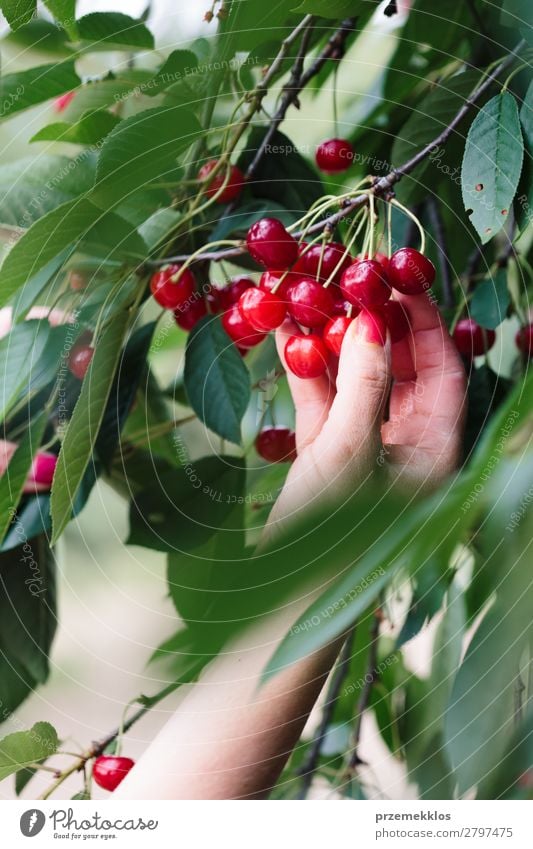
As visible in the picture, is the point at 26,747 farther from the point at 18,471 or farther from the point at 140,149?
the point at 140,149

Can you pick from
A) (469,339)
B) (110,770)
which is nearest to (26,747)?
(110,770)

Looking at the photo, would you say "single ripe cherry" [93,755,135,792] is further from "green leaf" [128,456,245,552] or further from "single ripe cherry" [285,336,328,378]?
"single ripe cherry" [285,336,328,378]

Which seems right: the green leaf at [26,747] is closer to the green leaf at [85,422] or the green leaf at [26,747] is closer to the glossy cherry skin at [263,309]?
the green leaf at [85,422]

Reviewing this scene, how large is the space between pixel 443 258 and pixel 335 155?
96mm

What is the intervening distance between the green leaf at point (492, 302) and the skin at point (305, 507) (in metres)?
0.05

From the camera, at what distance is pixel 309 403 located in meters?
0.47

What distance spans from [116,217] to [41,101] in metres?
0.08

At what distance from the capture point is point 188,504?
1.67 ft

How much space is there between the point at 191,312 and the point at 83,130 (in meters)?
0.13

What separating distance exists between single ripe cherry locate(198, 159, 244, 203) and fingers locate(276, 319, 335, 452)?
11 centimetres

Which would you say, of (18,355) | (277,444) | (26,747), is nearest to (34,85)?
(18,355)

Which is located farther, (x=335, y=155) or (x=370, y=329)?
(x=335, y=155)

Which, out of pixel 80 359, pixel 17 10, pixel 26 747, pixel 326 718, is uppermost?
pixel 17 10

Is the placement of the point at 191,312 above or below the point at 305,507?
above
